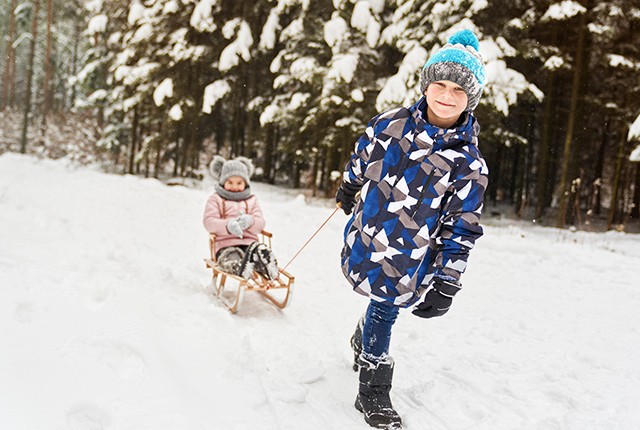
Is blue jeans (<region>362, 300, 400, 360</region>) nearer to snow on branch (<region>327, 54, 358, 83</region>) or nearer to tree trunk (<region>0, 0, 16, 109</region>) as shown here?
snow on branch (<region>327, 54, 358, 83</region>)

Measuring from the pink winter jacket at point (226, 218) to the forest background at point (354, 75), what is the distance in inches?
222

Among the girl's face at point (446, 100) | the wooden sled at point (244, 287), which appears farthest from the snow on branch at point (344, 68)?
the girl's face at point (446, 100)

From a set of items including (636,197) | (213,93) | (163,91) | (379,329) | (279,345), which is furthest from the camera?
(636,197)

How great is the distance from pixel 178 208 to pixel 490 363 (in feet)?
26.3

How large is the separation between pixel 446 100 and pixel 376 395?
1.83 metres

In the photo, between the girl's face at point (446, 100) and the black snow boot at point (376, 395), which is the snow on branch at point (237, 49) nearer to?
the girl's face at point (446, 100)

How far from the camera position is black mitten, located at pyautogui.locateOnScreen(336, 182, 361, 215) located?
3244mm

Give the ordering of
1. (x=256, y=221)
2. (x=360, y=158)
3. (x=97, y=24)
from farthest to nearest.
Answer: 1. (x=97, y=24)
2. (x=256, y=221)
3. (x=360, y=158)

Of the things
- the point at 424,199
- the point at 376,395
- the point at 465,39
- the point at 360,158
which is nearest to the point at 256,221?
the point at 360,158

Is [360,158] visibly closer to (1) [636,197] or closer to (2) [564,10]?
(2) [564,10]

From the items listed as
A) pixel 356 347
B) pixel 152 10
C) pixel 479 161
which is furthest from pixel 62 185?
pixel 479 161

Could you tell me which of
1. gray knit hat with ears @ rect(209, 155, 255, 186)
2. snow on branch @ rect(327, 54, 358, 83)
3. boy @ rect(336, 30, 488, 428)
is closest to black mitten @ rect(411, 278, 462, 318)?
boy @ rect(336, 30, 488, 428)

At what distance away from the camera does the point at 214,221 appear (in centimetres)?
520

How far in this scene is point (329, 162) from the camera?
1362 cm
